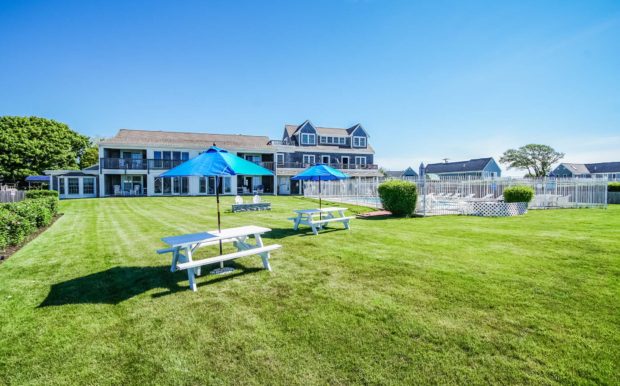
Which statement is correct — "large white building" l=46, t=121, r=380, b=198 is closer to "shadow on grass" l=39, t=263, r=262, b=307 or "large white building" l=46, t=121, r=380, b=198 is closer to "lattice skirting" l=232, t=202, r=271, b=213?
"lattice skirting" l=232, t=202, r=271, b=213

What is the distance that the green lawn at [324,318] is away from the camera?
9.88 ft

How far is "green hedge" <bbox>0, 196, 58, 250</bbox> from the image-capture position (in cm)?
797

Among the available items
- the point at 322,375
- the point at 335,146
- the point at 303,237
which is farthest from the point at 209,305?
the point at 335,146

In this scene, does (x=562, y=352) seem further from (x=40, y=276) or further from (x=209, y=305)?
(x=40, y=276)

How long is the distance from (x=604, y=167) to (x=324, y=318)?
269 feet

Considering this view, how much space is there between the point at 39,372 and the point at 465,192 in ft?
76.8

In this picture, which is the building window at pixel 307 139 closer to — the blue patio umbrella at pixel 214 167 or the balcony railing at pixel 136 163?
the balcony railing at pixel 136 163

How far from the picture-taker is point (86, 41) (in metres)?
13.8

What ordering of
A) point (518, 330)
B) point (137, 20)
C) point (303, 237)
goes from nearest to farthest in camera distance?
point (518, 330) < point (303, 237) < point (137, 20)

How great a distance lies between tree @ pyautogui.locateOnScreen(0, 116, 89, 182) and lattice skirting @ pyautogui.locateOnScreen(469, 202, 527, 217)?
2175 inches

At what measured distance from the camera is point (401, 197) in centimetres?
1476

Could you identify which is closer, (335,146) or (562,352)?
(562,352)

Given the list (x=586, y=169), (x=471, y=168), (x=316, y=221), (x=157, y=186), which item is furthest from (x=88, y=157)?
(x=586, y=169)

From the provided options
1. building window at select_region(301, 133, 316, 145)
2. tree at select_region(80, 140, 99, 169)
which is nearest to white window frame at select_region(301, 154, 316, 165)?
building window at select_region(301, 133, 316, 145)
